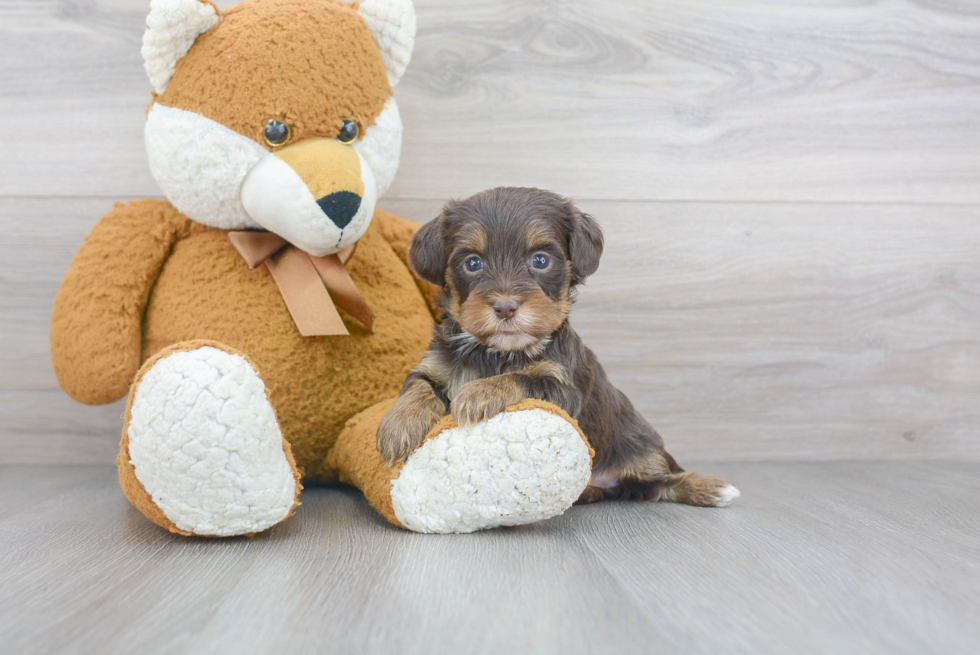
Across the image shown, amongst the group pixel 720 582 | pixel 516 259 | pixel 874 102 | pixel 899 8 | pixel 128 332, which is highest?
pixel 899 8

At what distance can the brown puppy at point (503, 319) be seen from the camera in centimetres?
152

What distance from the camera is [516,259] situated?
1.59 m

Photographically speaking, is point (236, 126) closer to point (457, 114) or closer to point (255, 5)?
point (255, 5)

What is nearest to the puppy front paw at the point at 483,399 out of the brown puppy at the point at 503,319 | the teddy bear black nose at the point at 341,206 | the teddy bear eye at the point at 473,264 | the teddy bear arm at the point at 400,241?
the brown puppy at the point at 503,319

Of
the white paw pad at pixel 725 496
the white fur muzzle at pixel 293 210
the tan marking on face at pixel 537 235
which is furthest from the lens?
the white paw pad at pixel 725 496

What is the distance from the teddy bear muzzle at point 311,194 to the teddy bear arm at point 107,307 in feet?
1.10

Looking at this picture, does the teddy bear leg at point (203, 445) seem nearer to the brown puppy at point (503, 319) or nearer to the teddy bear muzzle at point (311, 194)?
the brown puppy at point (503, 319)

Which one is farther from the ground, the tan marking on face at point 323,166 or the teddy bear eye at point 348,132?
the teddy bear eye at point 348,132

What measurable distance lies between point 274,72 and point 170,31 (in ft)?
0.80

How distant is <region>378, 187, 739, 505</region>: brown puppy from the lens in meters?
1.52

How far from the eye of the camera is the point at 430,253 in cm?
171

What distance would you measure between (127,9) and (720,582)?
7.68 ft

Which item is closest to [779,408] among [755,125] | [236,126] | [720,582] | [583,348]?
[755,125]

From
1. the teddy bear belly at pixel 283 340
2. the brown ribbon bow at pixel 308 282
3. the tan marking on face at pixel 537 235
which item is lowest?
the teddy bear belly at pixel 283 340
